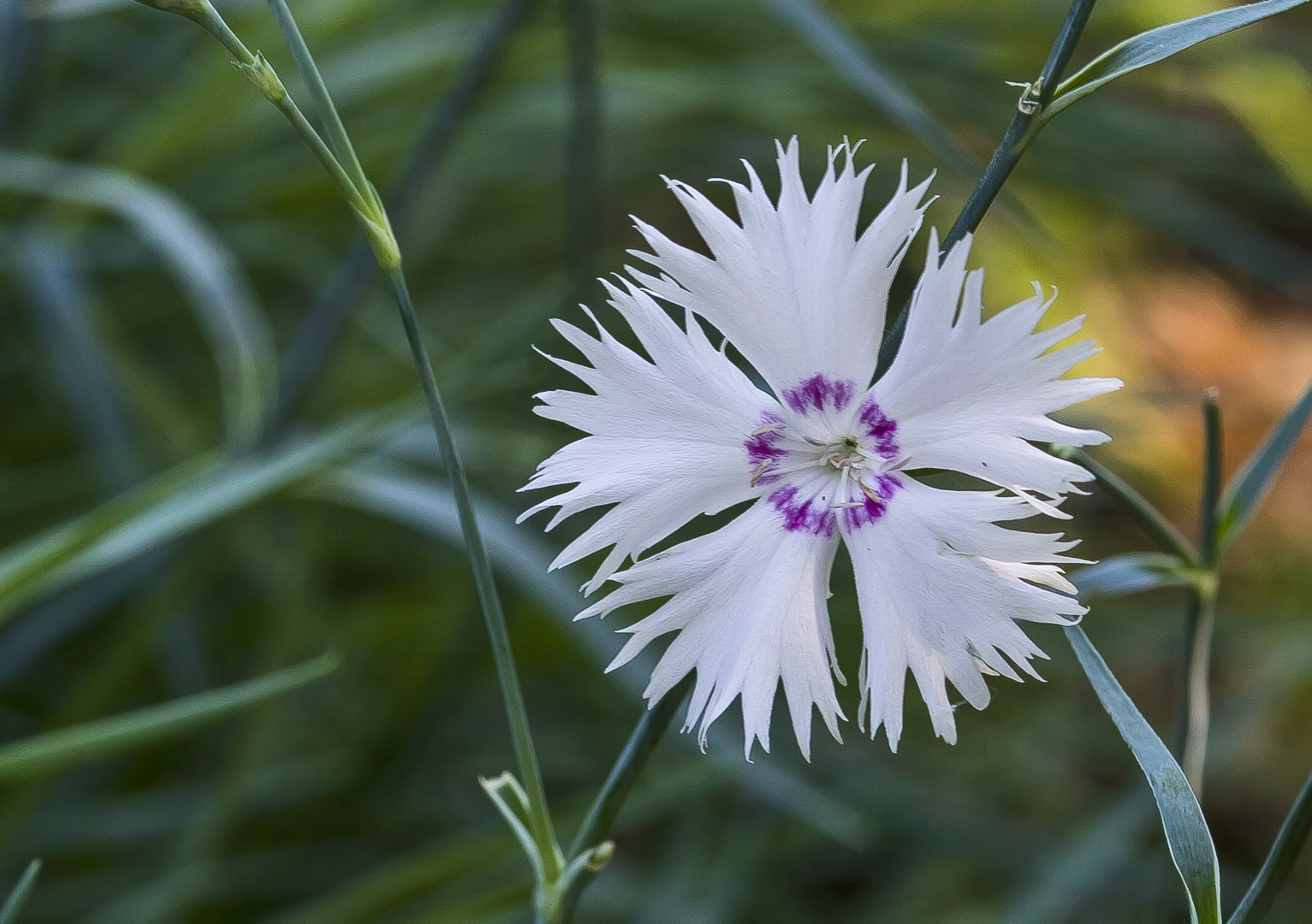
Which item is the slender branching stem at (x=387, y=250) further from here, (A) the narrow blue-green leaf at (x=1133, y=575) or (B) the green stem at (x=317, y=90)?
(A) the narrow blue-green leaf at (x=1133, y=575)

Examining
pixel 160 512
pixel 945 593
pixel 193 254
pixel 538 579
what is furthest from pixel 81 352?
pixel 945 593

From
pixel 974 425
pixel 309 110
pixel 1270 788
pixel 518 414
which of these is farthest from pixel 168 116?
pixel 1270 788

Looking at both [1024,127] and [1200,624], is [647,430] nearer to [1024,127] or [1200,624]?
[1024,127]

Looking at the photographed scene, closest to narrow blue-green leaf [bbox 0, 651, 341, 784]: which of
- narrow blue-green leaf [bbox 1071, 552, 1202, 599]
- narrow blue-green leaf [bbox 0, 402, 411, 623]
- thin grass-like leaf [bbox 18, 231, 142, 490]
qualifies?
narrow blue-green leaf [bbox 0, 402, 411, 623]

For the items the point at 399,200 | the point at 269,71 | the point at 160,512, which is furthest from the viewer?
the point at 399,200

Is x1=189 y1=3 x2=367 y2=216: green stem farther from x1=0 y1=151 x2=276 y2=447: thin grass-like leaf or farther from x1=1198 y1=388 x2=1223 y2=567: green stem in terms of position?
x1=0 y1=151 x2=276 y2=447: thin grass-like leaf

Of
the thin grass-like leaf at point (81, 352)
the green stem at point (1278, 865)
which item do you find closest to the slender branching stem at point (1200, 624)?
Result: the green stem at point (1278, 865)

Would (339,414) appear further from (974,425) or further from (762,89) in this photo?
(974,425)

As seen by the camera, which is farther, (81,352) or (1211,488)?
(81,352)
